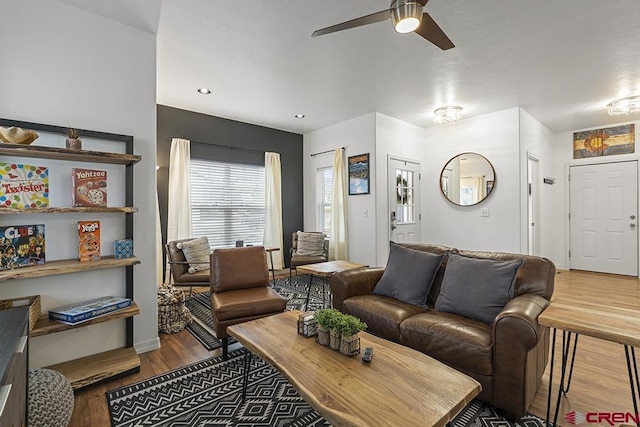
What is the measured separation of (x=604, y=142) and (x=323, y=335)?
6.73 metres

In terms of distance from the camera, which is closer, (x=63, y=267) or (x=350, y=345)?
(x=350, y=345)

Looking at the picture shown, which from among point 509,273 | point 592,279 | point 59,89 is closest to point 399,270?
point 509,273

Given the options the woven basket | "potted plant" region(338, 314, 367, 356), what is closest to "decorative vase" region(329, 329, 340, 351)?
"potted plant" region(338, 314, 367, 356)

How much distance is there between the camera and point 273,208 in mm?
5621

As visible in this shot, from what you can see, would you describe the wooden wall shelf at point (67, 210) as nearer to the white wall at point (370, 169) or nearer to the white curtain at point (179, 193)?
the white curtain at point (179, 193)

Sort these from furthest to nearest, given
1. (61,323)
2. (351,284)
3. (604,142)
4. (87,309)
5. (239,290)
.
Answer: (604,142) → (239,290) → (351,284) → (87,309) → (61,323)

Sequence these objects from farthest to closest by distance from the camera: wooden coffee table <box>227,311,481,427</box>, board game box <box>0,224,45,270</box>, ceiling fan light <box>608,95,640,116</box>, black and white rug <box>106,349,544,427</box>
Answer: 1. ceiling fan light <box>608,95,640,116</box>
2. board game box <box>0,224,45,270</box>
3. black and white rug <box>106,349,544,427</box>
4. wooden coffee table <box>227,311,481,427</box>

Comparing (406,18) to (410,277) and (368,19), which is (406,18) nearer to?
(368,19)

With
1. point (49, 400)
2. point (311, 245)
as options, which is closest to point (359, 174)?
point (311, 245)

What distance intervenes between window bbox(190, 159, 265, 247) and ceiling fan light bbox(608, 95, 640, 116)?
5393 millimetres

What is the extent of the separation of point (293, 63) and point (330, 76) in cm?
52

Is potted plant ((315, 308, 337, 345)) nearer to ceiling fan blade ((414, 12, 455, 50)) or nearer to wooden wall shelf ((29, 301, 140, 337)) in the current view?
wooden wall shelf ((29, 301, 140, 337))

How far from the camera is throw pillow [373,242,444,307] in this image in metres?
2.46

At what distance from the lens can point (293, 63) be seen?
323cm
